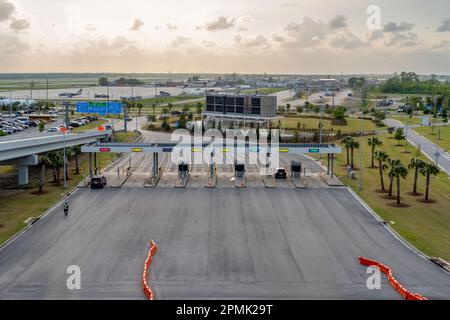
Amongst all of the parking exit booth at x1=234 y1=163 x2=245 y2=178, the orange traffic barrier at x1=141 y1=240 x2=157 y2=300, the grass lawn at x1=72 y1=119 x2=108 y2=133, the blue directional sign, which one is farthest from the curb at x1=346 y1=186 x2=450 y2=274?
the grass lawn at x1=72 y1=119 x2=108 y2=133

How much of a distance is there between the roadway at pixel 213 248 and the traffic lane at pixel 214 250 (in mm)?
79

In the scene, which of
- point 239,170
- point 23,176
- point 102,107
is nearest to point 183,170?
point 239,170

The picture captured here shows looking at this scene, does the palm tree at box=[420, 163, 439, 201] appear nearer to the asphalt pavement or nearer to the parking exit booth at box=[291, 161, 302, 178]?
the asphalt pavement

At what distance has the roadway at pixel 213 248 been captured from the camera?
1244 inches

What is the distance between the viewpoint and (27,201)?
183 feet

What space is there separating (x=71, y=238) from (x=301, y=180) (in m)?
34.6

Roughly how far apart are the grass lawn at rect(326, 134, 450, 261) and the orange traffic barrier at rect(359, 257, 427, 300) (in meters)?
6.22

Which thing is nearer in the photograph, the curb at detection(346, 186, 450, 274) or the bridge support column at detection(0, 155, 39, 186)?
the curb at detection(346, 186, 450, 274)

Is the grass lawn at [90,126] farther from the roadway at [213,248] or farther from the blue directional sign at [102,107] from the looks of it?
the roadway at [213,248]

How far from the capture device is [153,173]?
67.2 meters

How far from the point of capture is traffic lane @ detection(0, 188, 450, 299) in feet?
104

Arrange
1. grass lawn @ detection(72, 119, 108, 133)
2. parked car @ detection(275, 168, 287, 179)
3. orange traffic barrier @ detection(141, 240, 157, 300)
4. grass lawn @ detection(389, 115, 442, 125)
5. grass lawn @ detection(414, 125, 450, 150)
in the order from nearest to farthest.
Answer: orange traffic barrier @ detection(141, 240, 157, 300) → parked car @ detection(275, 168, 287, 179) → grass lawn @ detection(414, 125, 450, 150) → grass lawn @ detection(72, 119, 108, 133) → grass lawn @ detection(389, 115, 442, 125)
